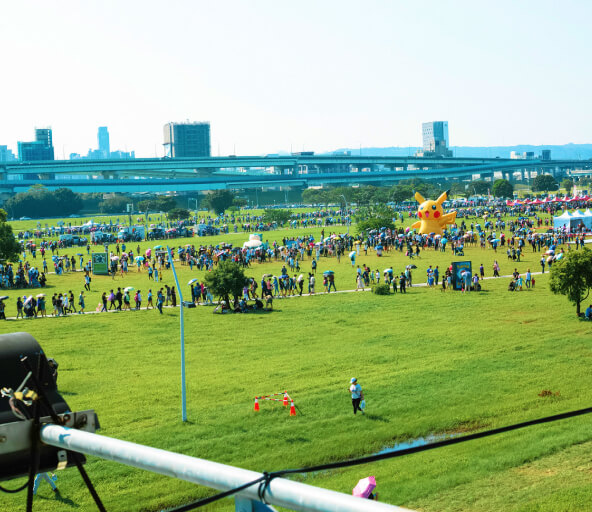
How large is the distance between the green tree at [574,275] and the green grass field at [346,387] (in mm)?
1204

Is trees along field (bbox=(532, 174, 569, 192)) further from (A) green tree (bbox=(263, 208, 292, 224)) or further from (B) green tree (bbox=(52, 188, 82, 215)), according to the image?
(B) green tree (bbox=(52, 188, 82, 215))

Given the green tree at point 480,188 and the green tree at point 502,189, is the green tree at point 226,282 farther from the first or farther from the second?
the green tree at point 480,188

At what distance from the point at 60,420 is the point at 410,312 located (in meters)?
33.2

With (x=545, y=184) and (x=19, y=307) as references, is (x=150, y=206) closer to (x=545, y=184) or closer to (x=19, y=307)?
(x=545, y=184)

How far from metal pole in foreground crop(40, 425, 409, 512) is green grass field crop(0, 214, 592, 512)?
12229 mm

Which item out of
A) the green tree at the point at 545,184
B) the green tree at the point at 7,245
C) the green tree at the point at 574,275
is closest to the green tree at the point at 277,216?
the green tree at the point at 7,245

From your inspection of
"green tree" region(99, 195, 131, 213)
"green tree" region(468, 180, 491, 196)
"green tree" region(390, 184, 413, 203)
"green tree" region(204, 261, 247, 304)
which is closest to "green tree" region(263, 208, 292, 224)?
"green tree" region(390, 184, 413, 203)

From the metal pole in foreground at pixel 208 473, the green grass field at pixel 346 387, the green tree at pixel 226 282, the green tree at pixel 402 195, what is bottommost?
the green grass field at pixel 346 387

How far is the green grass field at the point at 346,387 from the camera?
15.8 metres

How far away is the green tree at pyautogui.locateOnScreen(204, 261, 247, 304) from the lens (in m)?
38.8

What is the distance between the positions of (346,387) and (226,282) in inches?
657

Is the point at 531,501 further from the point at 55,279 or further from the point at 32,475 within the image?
the point at 55,279

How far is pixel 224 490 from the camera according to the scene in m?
2.86

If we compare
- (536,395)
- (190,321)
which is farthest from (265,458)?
(190,321)
